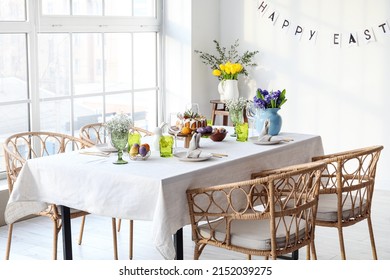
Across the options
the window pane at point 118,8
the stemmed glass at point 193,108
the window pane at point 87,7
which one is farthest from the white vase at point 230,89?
the stemmed glass at point 193,108

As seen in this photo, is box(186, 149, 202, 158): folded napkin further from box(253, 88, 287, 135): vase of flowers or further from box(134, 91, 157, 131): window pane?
box(134, 91, 157, 131): window pane

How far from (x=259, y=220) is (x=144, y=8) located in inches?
125

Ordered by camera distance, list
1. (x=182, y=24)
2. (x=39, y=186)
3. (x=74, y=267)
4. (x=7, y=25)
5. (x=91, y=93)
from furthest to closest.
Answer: (x=182, y=24)
(x=91, y=93)
(x=7, y=25)
(x=39, y=186)
(x=74, y=267)

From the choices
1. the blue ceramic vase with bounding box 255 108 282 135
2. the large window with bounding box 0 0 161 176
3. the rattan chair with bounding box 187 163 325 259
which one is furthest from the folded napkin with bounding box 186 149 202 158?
the large window with bounding box 0 0 161 176

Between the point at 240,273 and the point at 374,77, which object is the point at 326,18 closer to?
the point at 374,77

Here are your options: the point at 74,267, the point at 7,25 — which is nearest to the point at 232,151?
the point at 74,267

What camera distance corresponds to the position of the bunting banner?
6.10 meters

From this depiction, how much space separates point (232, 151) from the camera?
4199 mm

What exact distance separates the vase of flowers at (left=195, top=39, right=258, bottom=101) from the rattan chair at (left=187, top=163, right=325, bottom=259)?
2.70 metres

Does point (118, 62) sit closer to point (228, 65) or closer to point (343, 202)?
point (228, 65)

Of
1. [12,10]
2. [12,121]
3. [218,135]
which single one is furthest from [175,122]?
[12,10]

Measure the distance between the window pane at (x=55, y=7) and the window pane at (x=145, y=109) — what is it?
3.57 ft

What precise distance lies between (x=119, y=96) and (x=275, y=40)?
4.66 feet

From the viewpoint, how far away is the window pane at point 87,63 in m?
5.87
